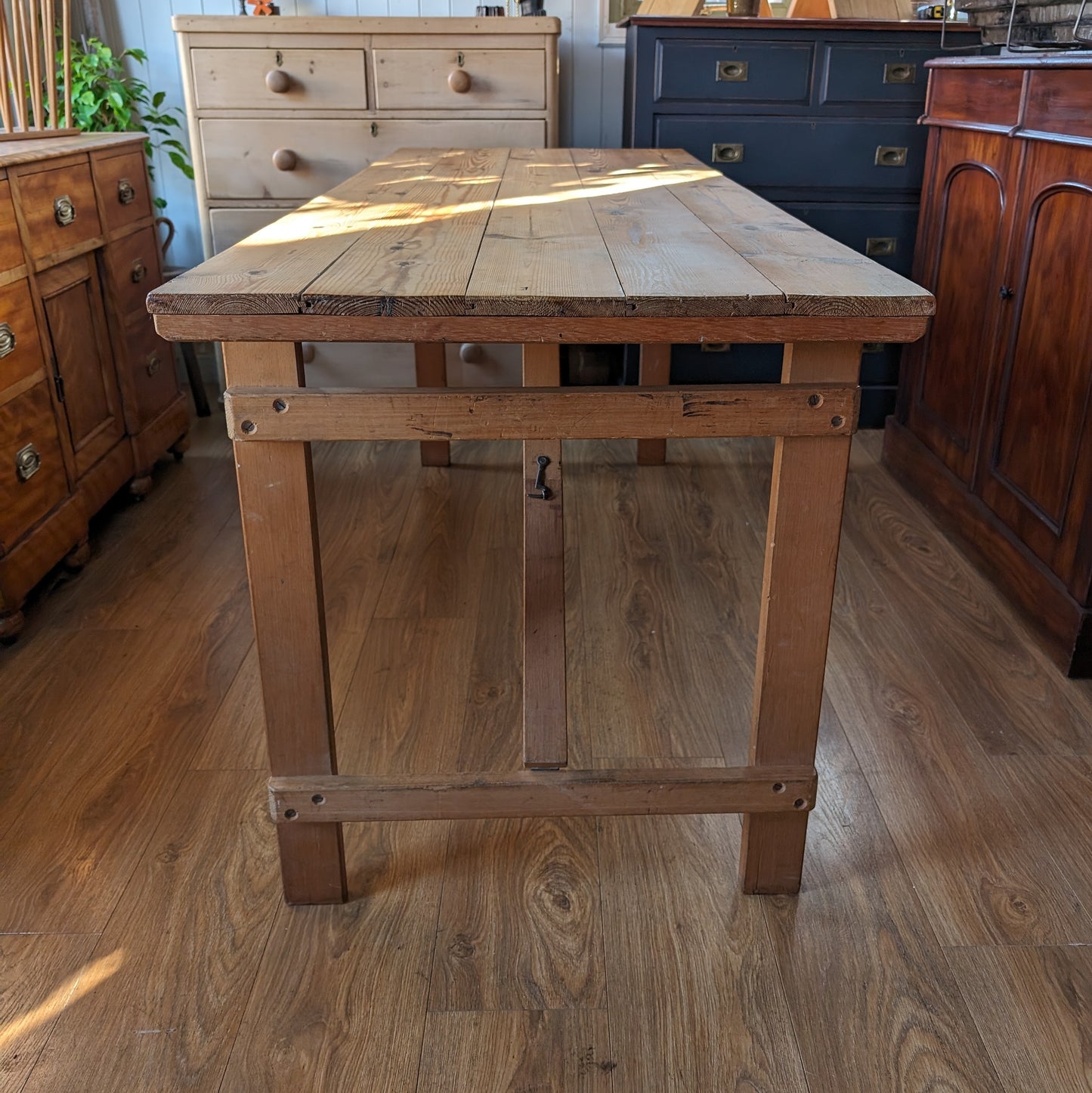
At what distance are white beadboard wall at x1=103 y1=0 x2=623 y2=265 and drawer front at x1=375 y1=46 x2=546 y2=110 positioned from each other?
20.6 inches

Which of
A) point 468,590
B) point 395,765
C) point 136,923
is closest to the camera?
point 136,923

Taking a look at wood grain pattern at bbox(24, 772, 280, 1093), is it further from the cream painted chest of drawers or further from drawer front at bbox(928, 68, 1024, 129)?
drawer front at bbox(928, 68, 1024, 129)

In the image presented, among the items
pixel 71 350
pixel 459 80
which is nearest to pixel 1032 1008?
pixel 71 350

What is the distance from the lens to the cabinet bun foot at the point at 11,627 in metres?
1.92

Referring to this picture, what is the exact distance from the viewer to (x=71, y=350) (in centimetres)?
227

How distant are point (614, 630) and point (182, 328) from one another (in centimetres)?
115

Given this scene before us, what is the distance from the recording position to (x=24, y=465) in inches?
78.7

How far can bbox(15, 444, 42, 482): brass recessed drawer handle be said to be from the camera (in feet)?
6.51

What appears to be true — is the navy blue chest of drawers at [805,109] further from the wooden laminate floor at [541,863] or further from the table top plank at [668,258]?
the wooden laminate floor at [541,863]

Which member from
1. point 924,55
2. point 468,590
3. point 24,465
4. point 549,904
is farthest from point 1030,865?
point 924,55

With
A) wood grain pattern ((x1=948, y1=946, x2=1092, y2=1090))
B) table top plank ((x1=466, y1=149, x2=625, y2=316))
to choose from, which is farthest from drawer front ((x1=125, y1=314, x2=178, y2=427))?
wood grain pattern ((x1=948, y1=946, x2=1092, y2=1090))

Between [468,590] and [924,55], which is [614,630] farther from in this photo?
[924,55]

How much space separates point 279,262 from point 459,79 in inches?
76.0

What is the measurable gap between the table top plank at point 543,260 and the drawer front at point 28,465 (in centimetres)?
100
